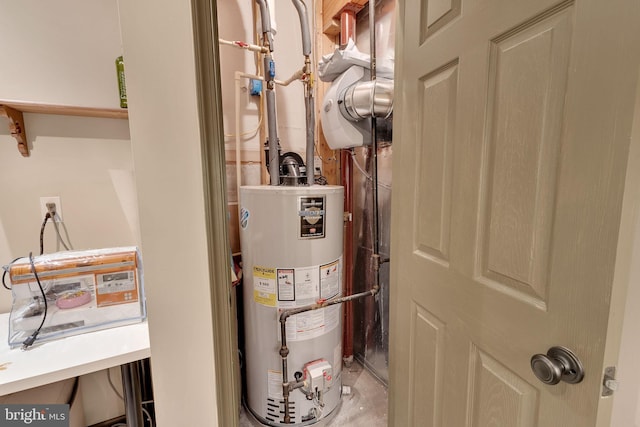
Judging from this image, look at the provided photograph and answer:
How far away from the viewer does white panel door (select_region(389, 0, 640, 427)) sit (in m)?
0.47

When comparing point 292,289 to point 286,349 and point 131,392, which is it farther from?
point 131,392

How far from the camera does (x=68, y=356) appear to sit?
0.86 m

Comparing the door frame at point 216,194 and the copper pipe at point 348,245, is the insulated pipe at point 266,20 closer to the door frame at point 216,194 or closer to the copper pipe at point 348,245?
the copper pipe at point 348,245

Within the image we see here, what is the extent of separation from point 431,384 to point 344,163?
1.33 meters

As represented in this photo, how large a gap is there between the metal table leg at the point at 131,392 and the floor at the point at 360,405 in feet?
2.18

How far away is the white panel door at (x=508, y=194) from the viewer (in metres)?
0.47

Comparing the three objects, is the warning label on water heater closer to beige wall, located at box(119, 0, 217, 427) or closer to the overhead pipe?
the overhead pipe

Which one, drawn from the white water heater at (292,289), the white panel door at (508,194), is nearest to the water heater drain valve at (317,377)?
the white water heater at (292,289)

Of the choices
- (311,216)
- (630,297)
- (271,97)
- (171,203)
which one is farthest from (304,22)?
(630,297)

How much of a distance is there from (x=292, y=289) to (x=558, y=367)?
41.1 inches

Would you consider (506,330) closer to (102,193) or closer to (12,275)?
(12,275)

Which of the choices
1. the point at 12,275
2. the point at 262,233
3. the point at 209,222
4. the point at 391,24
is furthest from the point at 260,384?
the point at 391,24

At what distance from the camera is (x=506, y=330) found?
66cm

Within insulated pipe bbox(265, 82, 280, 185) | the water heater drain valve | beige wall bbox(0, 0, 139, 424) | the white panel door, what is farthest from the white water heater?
beige wall bbox(0, 0, 139, 424)
